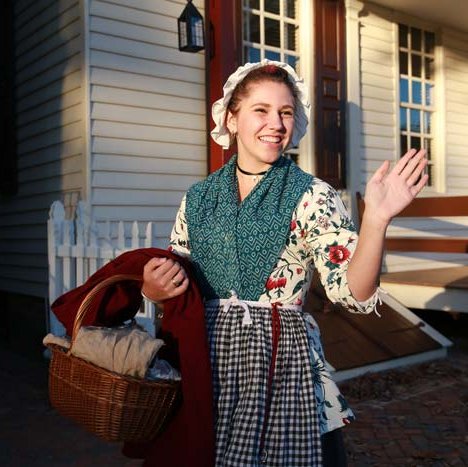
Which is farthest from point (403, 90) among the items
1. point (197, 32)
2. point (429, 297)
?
point (197, 32)

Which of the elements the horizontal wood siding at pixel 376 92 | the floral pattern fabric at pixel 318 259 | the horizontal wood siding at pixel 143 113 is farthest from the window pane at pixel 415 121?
the floral pattern fabric at pixel 318 259

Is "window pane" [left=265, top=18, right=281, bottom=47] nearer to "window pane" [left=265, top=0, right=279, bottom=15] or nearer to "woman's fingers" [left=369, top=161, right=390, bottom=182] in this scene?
"window pane" [left=265, top=0, right=279, bottom=15]

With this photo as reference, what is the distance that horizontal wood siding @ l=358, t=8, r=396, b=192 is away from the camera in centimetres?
770

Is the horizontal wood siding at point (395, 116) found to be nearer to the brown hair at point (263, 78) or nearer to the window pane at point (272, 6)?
the window pane at point (272, 6)

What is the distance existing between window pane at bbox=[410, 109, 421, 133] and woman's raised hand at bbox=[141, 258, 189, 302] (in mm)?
7280

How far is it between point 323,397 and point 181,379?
15.8 inches

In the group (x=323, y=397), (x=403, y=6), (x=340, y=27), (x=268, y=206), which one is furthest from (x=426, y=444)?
(x=403, y=6)

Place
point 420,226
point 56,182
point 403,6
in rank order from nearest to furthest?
point 56,182
point 403,6
point 420,226

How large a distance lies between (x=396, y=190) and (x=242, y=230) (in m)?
0.45

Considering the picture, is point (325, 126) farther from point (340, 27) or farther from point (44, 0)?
point (44, 0)

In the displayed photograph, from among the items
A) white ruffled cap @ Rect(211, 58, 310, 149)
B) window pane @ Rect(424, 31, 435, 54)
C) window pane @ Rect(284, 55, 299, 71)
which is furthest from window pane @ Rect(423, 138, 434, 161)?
white ruffled cap @ Rect(211, 58, 310, 149)

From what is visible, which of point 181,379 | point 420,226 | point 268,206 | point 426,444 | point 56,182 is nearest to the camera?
point 181,379

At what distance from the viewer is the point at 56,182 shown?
6070mm

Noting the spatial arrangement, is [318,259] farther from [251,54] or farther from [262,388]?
[251,54]
